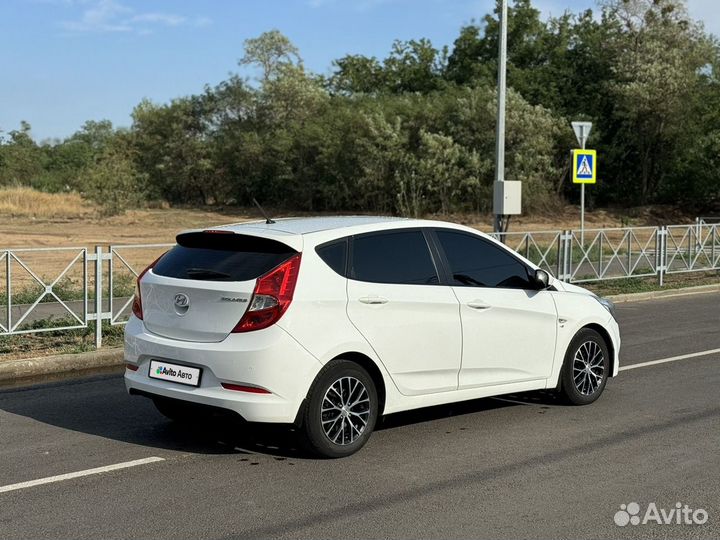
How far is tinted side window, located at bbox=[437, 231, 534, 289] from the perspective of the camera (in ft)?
22.3

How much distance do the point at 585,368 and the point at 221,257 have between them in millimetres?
3419

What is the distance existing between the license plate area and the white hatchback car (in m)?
0.01

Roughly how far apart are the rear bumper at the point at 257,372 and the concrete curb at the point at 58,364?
4292 millimetres

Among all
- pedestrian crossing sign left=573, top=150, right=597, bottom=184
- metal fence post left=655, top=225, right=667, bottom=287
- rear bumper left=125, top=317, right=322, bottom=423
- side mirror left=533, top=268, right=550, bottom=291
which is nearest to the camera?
rear bumper left=125, top=317, right=322, bottom=423

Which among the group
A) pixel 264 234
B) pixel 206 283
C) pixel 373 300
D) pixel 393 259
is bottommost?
pixel 373 300

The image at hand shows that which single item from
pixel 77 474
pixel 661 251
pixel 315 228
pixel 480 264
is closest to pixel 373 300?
pixel 315 228

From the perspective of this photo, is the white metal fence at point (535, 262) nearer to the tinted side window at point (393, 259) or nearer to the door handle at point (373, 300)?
the tinted side window at point (393, 259)

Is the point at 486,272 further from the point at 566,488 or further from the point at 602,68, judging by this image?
the point at 602,68

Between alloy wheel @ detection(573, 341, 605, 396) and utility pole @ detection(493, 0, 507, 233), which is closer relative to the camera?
alloy wheel @ detection(573, 341, 605, 396)

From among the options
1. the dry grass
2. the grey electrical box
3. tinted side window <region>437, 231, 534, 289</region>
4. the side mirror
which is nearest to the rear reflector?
tinted side window <region>437, 231, 534, 289</region>

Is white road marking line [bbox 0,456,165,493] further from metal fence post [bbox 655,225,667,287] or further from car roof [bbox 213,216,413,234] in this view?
metal fence post [bbox 655,225,667,287]

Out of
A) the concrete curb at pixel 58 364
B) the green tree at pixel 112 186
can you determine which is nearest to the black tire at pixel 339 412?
the concrete curb at pixel 58 364

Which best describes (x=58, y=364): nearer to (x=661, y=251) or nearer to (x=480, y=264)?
(x=480, y=264)

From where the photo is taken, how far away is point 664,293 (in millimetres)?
17266
